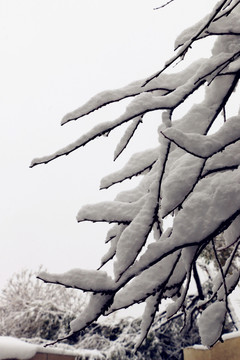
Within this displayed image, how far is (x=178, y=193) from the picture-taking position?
0.91m

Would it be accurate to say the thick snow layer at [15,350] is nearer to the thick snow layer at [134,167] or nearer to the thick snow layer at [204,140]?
the thick snow layer at [134,167]

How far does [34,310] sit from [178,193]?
13798mm

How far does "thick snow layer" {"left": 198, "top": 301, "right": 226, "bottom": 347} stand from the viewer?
3.28 feet

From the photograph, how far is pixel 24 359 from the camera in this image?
18.9ft

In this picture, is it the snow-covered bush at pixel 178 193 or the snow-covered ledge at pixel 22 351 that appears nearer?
the snow-covered bush at pixel 178 193

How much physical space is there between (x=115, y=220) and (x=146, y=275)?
19 cm

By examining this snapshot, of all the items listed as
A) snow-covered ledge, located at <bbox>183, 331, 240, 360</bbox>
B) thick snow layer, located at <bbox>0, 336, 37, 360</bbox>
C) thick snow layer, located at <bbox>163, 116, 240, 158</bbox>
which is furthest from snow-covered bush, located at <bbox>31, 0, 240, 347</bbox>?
thick snow layer, located at <bbox>0, 336, 37, 360</bbox>

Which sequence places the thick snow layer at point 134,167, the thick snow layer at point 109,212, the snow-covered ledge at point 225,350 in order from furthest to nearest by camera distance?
the snow-covered ledge at point 225,350 → the thick snow layer at point 134,167 → the thick snow layer at point 109,212

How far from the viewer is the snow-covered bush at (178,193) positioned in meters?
0.92

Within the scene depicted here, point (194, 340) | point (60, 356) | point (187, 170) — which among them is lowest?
point (194, 340)

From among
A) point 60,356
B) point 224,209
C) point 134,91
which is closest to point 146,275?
point 224,209

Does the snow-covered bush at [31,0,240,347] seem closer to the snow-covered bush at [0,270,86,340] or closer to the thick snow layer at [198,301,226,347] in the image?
the thick snow layer at [198,301,226,347]

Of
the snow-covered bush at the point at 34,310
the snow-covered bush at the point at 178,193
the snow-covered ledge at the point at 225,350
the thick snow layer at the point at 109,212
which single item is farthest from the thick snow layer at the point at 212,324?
the snow-covered bush at the point at 34,310

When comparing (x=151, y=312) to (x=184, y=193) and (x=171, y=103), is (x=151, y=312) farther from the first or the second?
(x=171, y=103)
